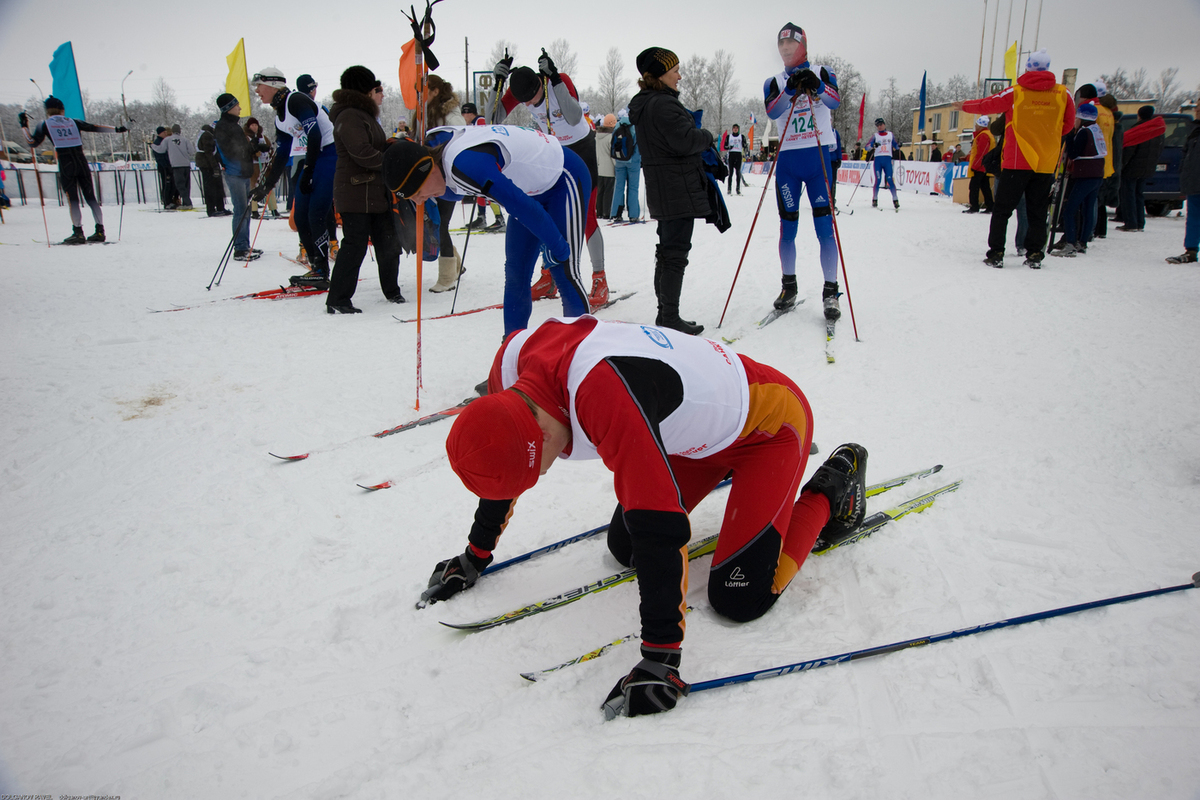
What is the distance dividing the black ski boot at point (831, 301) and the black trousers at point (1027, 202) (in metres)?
2.52

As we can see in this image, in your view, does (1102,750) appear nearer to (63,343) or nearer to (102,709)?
(102,709)

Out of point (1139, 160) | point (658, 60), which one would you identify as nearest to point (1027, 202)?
point (1139, 160)

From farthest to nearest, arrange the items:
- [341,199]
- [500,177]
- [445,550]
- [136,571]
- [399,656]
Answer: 1. [341,199]
2. [500,177]
3. [445,550]
4. [136,571]
5. [399,656]

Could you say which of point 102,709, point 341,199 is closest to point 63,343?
point 341,199

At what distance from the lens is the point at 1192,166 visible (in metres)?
6.10

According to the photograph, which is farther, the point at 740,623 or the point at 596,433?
the point at 740,623

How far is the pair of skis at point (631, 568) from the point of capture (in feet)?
7.38

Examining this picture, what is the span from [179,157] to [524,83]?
1324 cm

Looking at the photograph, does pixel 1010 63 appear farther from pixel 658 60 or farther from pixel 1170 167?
pixel 658 60

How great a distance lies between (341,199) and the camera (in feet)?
18.6

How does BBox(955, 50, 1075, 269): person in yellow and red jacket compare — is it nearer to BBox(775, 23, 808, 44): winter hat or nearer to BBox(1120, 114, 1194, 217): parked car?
BBox(775, 23, 808, 44): winter hat

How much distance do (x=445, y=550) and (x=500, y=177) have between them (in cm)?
200

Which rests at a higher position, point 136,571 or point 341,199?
point 341,199

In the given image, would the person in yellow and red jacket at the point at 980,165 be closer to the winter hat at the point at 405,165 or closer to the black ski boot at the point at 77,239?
the winter hat at the point at 405,165
